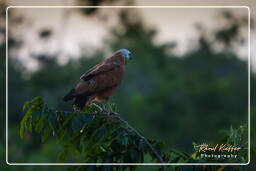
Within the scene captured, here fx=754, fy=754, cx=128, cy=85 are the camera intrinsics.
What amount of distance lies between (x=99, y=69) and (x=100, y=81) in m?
0.09

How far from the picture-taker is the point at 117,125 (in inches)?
167

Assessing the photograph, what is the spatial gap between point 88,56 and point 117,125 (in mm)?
3848

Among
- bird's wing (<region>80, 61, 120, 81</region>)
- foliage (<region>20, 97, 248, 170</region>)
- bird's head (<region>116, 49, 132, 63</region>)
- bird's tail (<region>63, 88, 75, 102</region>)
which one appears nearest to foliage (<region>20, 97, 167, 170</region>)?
foliage (<region>20, 97, 248, 170</region>)

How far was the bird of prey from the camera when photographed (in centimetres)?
464

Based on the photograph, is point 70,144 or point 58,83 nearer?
point 70,144

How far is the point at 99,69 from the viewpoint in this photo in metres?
4.91

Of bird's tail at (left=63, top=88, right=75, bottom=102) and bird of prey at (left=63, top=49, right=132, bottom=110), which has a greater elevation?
bird of prey at (left=63, top=49, right=132, bottom=110)

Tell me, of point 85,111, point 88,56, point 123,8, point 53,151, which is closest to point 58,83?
point 53,151

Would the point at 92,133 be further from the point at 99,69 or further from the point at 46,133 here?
the point at 99,69

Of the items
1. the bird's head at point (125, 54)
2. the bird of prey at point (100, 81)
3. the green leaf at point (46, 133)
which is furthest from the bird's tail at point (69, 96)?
the bird's head at point (125, 54)

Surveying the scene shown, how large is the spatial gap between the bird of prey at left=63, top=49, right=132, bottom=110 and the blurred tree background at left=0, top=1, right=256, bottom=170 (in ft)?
2.54

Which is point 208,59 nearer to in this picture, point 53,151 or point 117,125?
point 53,151

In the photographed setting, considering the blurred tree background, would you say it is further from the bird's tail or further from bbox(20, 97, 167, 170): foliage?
bbox(20, 97, 167, 170): foliage

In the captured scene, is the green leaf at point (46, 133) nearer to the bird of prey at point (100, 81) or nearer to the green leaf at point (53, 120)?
the green leaf at point (53, 120)
